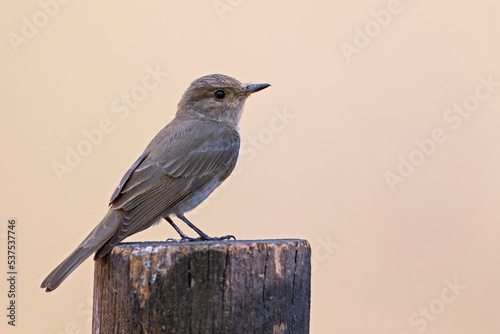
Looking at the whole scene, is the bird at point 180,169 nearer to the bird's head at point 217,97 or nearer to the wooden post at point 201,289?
the bird's head at point 217,97

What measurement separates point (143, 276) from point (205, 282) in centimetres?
33

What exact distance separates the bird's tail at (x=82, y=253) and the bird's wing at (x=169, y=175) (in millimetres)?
62

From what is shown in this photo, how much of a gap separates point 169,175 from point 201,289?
156cm

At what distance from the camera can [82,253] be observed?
3574 millimetres

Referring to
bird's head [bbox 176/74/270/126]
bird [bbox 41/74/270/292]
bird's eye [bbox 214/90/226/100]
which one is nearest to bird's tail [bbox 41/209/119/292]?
bird [bbox 41/74/270/292]

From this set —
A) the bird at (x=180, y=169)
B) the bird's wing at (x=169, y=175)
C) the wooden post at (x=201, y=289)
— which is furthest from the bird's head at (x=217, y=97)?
the wooden post at (x=201, y=289)

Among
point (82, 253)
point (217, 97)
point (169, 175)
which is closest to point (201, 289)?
point (82, 253)

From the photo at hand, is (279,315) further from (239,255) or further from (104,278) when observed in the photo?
(104,278)

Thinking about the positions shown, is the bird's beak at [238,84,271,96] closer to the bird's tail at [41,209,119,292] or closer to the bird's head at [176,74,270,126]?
the bird's head at [176,74,270,126]

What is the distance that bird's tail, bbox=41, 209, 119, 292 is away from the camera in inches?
134

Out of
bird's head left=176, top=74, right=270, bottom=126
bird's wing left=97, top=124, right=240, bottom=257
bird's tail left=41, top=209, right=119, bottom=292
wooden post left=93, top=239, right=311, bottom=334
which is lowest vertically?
wooden post left=93, top=239, right=311, bottom=334

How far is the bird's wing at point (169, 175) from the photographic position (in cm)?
404

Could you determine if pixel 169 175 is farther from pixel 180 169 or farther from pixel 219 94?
pixel 219 94

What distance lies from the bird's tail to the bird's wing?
62 millimetres
